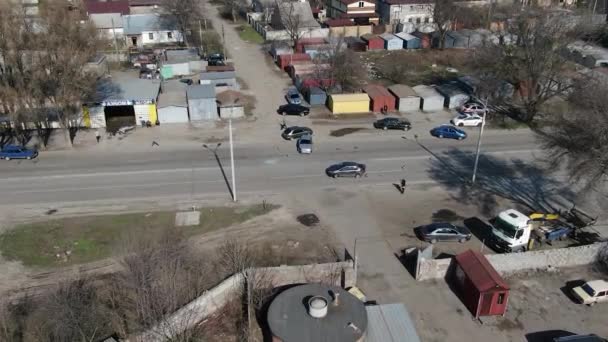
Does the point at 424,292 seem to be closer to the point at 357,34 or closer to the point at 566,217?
the point at 566,217

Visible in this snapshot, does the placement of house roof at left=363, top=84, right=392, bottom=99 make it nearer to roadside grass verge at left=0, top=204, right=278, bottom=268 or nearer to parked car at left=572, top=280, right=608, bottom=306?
roadside grass verge at left=0, top=204, right=278, bottom=268

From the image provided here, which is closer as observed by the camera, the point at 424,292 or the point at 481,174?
the point at 424,292

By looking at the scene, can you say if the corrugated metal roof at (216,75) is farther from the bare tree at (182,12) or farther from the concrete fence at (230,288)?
the concrete fence at (230,288)

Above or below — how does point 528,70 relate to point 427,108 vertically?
above

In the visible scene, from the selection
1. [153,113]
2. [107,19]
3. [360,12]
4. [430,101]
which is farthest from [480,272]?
[360,12]

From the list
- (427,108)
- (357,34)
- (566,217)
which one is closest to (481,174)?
(566,217)

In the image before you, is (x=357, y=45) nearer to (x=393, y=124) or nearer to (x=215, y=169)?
(x=393, y=124)
